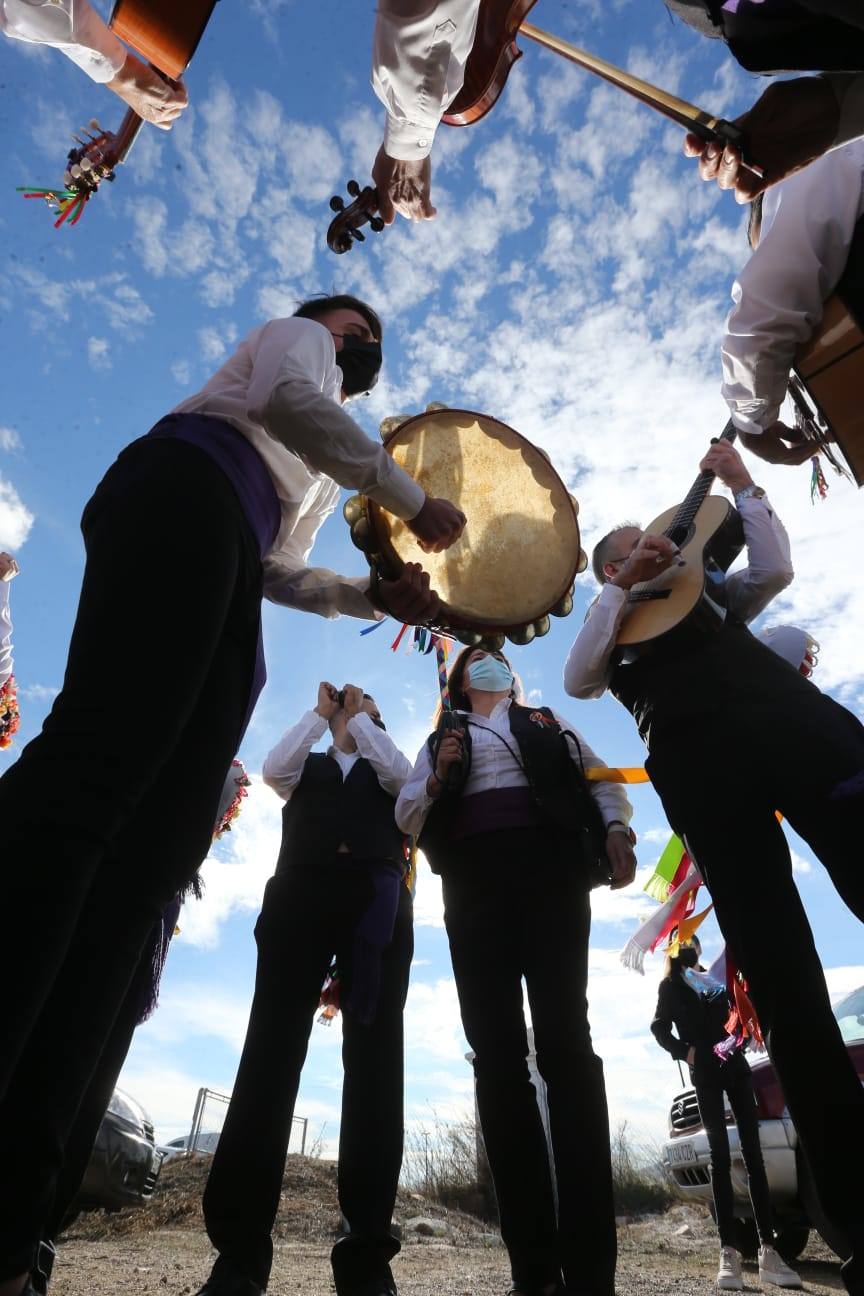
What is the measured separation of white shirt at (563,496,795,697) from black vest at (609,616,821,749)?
0.45 ft

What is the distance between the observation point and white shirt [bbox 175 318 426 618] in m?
1.59

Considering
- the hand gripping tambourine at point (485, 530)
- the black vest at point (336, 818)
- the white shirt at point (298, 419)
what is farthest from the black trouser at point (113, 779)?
the black vest at point (336, 818)

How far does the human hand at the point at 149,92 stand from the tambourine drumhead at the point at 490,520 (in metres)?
0.87

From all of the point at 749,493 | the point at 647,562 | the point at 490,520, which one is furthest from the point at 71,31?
the point at 749,493

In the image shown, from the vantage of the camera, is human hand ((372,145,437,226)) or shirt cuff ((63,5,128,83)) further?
human hand ((372,145,437,226))

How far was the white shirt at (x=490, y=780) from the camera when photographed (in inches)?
117

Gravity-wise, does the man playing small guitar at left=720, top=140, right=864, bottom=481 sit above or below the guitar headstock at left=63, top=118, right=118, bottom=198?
below

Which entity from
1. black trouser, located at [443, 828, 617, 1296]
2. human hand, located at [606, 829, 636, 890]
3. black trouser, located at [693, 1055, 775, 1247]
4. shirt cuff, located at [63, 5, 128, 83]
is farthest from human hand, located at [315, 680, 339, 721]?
black trouser, located at [693, 1055, 775, 1247]

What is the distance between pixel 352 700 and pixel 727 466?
1.87m

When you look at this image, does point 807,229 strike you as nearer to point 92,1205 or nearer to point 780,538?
point 780,538

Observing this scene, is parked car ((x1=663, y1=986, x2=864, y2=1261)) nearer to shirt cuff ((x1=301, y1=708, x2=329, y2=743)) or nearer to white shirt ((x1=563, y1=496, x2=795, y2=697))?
white shirt ((x1=563, y1=496, x2=795, y2=697))

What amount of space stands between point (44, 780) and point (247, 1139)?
172cm

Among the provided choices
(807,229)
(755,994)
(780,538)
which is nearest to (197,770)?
(755,994)

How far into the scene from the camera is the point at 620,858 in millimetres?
2875
